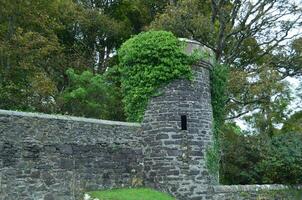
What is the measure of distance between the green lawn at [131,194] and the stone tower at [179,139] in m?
0.53

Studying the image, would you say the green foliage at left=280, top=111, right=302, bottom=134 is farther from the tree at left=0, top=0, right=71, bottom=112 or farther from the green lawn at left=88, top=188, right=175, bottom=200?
the green lawn at left=88, top=188, right=175, bottom=200

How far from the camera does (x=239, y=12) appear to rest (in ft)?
79.4

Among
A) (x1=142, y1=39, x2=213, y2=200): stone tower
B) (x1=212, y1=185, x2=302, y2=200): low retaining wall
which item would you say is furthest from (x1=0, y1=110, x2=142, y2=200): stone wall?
(x1=212, y1=185, x2=302, y2=200): low retaining wall

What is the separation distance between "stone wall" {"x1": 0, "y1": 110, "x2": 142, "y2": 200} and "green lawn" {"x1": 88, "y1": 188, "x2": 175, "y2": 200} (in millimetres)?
392

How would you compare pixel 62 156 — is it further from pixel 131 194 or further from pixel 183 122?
pixel 183 122

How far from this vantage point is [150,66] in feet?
50.1

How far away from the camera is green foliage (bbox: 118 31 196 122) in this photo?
1509cm

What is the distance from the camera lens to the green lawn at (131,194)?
12522mm

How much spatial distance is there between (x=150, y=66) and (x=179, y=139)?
8.53 feet

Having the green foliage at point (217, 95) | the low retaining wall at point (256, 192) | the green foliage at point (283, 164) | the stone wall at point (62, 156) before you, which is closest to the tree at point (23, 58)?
Result: the stone wall at point (62, 156)

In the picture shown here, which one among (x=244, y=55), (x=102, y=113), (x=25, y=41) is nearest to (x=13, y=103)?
(x=25, y=41)

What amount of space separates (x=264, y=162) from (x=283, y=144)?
1.47m

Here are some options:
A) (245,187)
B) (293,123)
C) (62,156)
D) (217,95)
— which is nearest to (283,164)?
(245,187)

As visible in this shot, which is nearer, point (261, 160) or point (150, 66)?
point (150, 66)
